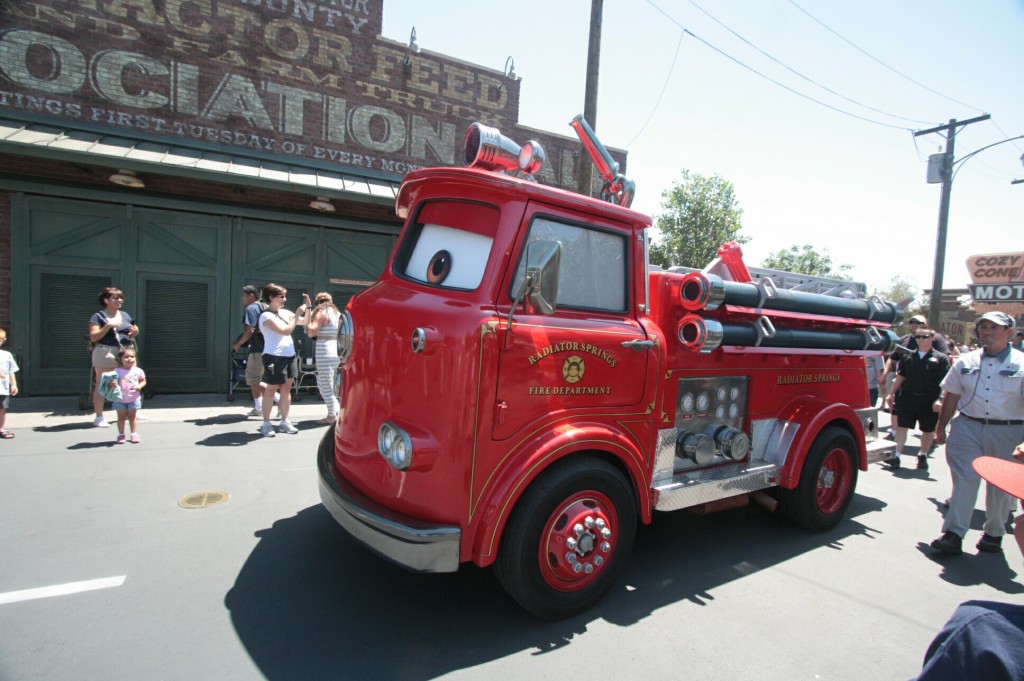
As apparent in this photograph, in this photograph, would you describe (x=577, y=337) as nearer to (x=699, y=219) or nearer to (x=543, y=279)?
(x=543, y=279)

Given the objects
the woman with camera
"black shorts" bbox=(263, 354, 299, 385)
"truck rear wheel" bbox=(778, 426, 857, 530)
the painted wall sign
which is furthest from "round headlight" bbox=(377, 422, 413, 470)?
→ the painted wall sign

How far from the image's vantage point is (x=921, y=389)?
22.9ft

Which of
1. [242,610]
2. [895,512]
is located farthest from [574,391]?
[895,512]

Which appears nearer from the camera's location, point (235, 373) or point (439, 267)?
point (439, 267)

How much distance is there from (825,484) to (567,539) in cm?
291

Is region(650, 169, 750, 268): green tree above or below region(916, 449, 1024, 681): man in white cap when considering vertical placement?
above

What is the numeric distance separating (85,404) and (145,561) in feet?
17.7

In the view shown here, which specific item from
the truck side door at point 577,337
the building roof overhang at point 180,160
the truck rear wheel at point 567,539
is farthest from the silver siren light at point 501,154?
the building roof overhang at point 180,160

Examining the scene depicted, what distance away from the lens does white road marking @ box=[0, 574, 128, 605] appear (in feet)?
9.85

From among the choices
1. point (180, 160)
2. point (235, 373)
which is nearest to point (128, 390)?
point (235, 373)

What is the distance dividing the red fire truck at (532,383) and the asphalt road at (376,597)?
1.27ft

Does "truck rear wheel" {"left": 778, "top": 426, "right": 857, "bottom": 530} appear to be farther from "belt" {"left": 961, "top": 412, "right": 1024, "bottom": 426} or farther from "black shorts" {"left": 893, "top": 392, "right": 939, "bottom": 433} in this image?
"black shorts" {"left": 893, "top": 392, "right": 939, "bottom": 433}

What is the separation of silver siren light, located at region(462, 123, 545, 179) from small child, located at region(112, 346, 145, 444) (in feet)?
15.9

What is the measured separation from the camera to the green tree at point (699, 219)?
75.6ft
